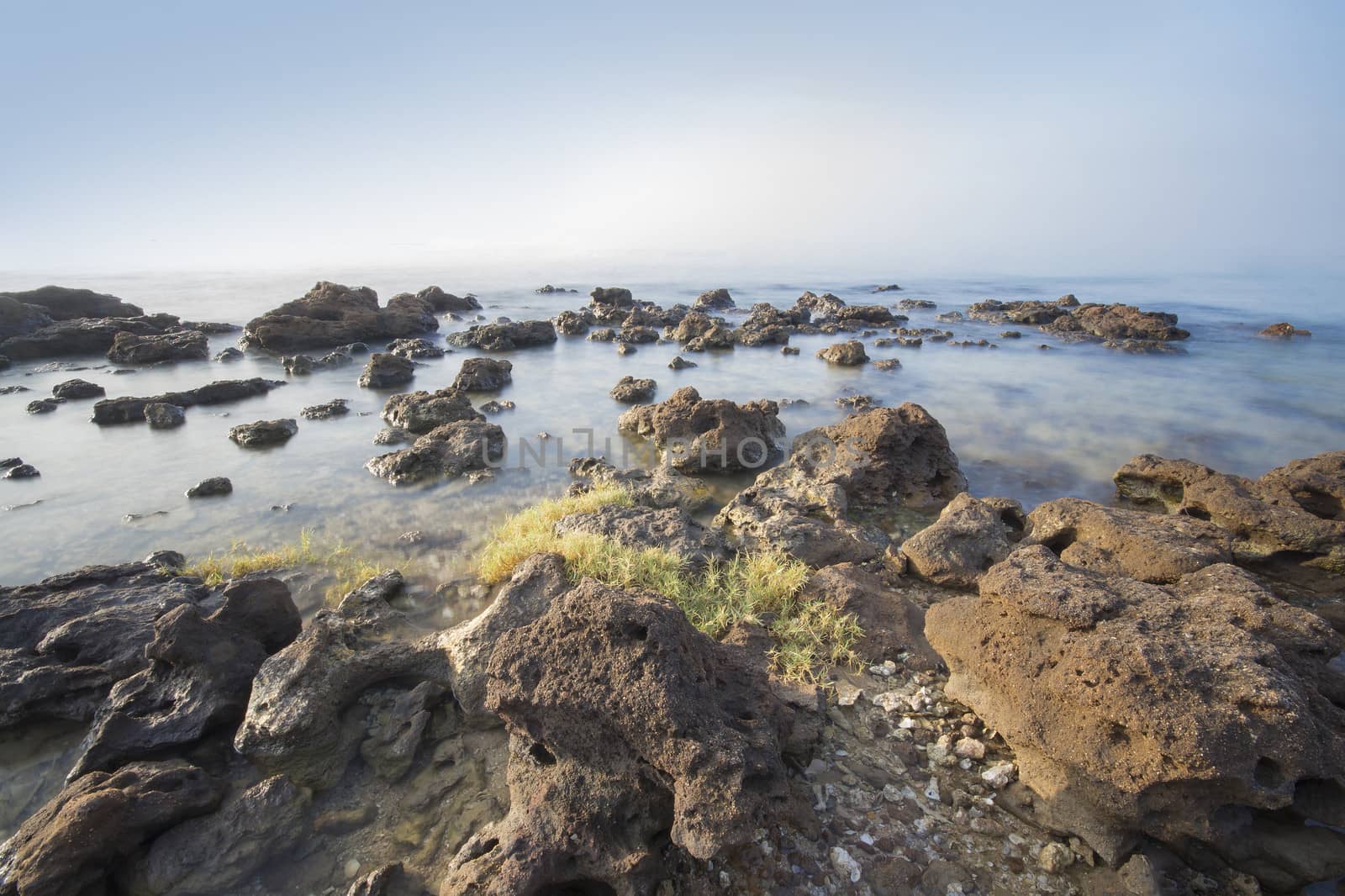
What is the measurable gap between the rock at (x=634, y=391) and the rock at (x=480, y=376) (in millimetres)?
3976

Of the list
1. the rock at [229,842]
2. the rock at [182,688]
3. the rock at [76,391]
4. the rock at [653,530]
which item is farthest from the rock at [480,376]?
the rock at [229,842]

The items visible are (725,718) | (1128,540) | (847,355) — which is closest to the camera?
(725,718)

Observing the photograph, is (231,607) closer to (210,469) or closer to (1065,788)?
(1065,788)

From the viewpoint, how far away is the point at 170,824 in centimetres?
344

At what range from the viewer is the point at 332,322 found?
80.9ft

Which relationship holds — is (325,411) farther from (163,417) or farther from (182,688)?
(182,688)

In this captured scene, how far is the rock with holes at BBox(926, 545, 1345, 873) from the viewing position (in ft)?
9.68

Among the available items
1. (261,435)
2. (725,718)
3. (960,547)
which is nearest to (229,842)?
(725,718)

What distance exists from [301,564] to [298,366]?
616 inches

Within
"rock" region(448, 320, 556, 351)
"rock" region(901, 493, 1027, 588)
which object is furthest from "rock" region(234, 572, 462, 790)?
"rock" region(448, 320, 556, 351)

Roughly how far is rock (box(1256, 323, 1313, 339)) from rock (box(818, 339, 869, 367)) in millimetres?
21437

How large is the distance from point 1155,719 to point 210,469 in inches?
534

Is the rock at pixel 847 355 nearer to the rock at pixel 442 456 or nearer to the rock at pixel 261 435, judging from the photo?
the rock at pixel 442 456

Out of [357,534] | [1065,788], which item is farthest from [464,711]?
[357,534]
